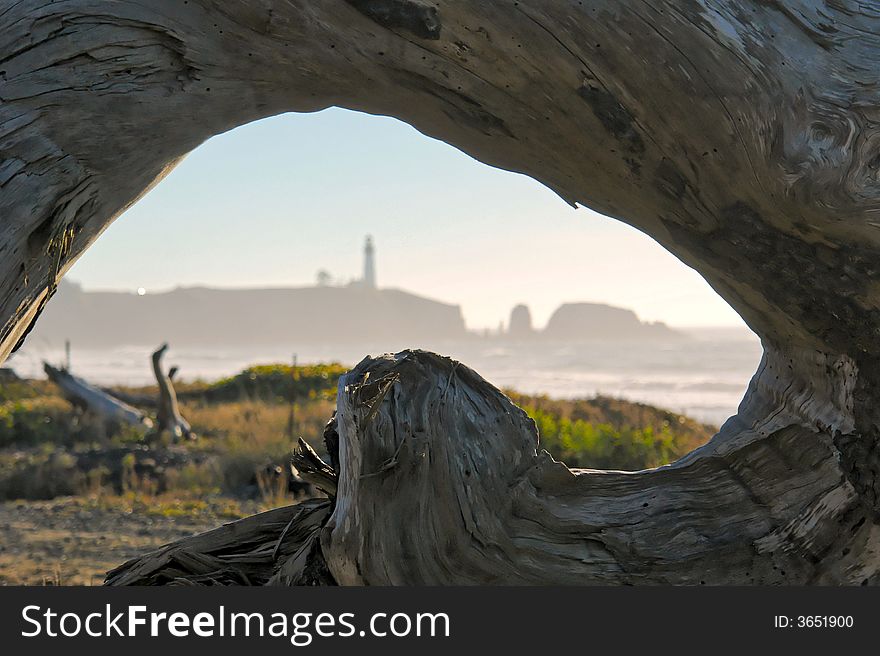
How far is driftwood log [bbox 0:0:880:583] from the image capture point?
9.01ft

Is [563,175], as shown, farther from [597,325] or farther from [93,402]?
[597,325]

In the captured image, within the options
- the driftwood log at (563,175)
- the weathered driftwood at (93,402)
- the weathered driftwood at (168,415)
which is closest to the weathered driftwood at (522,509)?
the driftwood log at (563,175)

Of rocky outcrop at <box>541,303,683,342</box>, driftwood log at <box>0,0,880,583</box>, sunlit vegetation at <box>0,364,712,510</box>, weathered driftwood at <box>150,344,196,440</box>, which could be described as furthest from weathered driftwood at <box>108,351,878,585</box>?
rocky outcrop at <box>541,303,683,342</box>

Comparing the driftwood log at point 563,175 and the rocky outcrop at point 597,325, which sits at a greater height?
the rocky outcrop at point 597,325

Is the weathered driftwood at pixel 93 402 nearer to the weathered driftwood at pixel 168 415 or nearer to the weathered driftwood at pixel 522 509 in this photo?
the weathered driftwood at pixel 168 415

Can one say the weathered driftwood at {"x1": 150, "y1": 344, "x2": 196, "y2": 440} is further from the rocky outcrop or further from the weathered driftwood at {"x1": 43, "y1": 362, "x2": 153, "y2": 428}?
the rocky outcrop

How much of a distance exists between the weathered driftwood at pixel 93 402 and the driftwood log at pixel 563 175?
12.5 m

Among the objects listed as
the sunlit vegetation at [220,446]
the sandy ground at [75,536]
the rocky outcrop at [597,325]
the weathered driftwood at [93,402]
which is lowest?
the sandy ground at [75,536]

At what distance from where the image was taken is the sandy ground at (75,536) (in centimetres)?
634

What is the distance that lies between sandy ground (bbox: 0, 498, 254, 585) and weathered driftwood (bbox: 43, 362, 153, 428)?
547 cm

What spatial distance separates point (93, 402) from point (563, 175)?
14.1 m

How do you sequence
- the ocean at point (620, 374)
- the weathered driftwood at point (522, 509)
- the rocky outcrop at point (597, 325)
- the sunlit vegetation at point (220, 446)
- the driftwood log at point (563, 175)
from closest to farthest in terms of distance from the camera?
the driftwood log at point (563, 175), the weathered driftwood at point (522, 509), the sunlit vegetation at point (220, 446), the ocean at point (620, 374), the rocky outcrop at point (597, 325)

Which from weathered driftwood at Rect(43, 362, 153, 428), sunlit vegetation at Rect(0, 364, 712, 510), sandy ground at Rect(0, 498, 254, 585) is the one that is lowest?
sandy ground at Rect(0, 498, 254, 585)

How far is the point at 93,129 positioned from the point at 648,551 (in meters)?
2.59
